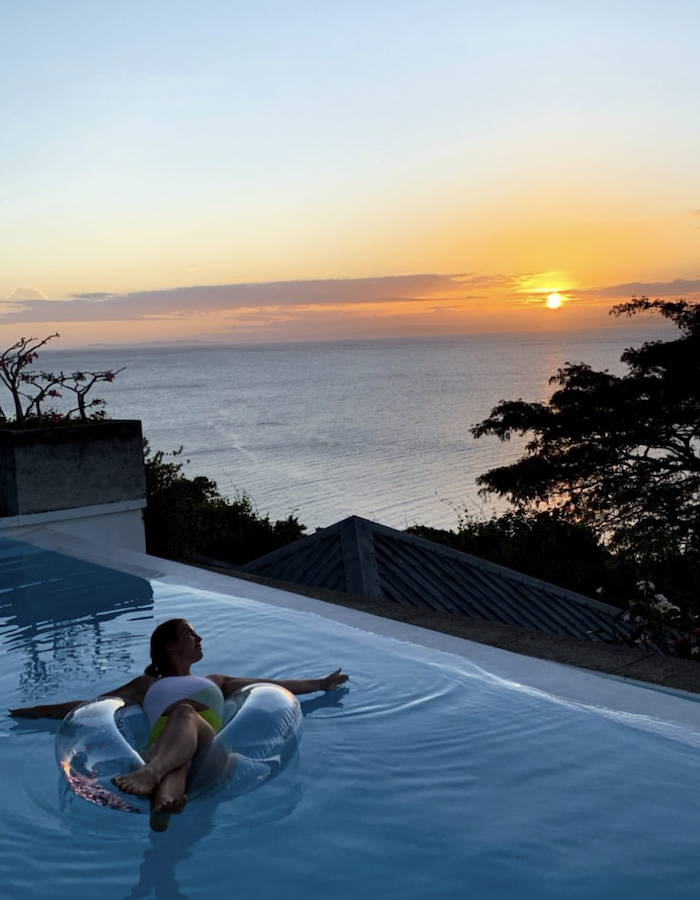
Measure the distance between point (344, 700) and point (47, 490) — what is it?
507 centimetres

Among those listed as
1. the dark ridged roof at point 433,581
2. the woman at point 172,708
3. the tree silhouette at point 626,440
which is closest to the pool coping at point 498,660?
A: the woman at point 172,708

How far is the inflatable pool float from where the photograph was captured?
3.97m

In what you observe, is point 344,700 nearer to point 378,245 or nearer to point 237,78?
point 237,78

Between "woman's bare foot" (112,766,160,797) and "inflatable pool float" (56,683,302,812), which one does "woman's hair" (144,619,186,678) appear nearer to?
"inflatable pool float" (56,683,302,812)

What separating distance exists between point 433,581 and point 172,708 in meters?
5.39

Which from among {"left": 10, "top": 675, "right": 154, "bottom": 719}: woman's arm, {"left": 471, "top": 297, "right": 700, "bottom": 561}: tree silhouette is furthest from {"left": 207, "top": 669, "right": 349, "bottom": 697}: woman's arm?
{"left": 471, "top": 297, "right": 700, "bottom": 561}: tree silhouette

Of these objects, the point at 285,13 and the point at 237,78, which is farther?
the point at 237,78

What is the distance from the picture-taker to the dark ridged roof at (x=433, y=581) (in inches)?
359

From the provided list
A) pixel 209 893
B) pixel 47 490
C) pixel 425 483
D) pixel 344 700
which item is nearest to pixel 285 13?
pixel 47 490

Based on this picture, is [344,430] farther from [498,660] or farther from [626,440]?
[498,660]

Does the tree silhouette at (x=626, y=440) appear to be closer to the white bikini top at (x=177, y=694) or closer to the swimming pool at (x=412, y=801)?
the swimming pool at (x=412, y=801)

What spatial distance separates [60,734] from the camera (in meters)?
4.20

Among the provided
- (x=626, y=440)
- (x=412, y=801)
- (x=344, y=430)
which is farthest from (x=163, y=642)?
(x=344, y=430)

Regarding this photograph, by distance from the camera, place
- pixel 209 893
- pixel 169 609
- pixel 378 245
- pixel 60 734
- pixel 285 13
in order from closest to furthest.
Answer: pixel 209 893 < pixel 60 734 < pixel 169 609 < pixel 285 13 < pixel 378 245
